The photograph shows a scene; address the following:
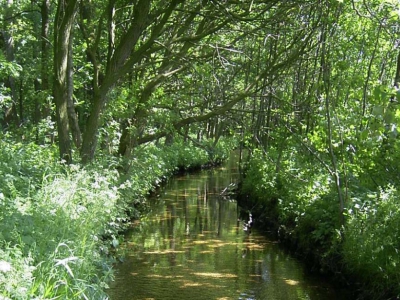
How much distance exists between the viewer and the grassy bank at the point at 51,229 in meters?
4.36

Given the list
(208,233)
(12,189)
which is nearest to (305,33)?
(208,233)

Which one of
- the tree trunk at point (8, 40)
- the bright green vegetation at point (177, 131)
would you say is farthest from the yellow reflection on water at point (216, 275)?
the tree trunk at point (8, 40)

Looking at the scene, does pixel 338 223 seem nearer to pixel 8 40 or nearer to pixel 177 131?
pixel 177 131

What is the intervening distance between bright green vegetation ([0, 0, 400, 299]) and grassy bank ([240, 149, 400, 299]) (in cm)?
3

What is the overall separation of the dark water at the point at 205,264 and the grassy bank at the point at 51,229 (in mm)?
731

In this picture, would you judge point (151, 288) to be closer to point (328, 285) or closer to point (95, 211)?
point (95, 211)

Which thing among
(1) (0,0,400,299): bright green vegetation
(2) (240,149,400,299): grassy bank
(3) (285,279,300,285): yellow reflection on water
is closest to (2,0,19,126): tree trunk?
(1) (0,0,400,299): bright green vegetation

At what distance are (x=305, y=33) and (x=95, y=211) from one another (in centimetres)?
730

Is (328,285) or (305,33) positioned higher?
(305,33)

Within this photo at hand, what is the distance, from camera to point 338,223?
368 inches

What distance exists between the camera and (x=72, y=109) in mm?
11344

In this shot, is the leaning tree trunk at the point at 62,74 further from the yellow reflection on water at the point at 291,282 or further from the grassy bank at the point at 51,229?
the yellow reflection on water at the point at 291,282

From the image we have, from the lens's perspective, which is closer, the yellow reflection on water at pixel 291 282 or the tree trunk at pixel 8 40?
the yellow reflection on water at pixel 291 282

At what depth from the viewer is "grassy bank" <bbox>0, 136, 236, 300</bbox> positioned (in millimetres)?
4363
